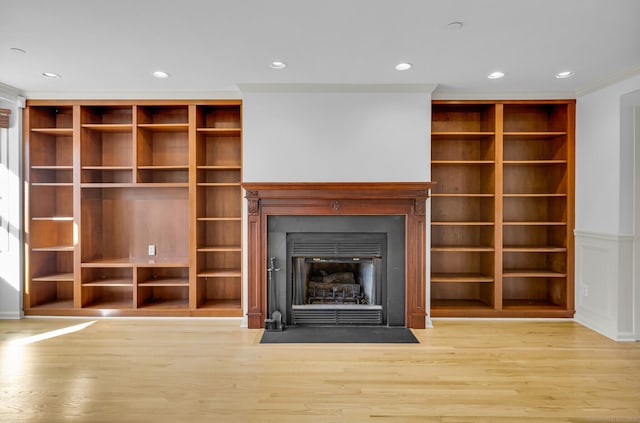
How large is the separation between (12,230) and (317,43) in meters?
3.92

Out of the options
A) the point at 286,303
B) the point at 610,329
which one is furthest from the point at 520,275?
the point at 286,303

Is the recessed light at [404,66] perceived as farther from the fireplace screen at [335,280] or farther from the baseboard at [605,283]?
the baseboard at [605,283]

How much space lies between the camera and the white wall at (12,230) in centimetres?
405

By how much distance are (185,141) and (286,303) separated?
7.54 ft

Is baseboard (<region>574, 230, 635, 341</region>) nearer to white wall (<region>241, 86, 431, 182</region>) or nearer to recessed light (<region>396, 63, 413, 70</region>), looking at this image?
white wall (<region>241, 86, 431, 182</region>)

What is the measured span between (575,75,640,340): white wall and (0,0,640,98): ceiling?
31 centimetres

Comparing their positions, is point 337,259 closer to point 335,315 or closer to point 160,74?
point 335,315

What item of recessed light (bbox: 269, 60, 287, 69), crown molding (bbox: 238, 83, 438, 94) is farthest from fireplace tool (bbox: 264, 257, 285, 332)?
recessed light (bbox: 269, 60, 287, 69)

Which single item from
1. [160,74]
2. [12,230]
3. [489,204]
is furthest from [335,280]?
[12,230]

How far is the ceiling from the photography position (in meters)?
2.29

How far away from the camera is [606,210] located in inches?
144

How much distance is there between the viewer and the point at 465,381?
2.70 metres

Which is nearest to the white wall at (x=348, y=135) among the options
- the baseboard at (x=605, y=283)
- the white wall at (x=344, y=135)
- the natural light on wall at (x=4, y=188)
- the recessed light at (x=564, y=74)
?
the white wall at (x=344, y=135)

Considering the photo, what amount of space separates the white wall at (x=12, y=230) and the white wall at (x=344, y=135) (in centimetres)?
261
